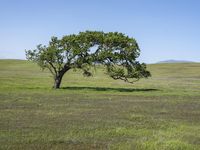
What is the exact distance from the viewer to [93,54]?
64.4 metres

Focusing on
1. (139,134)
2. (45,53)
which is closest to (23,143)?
(139,134)

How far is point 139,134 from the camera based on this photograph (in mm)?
21359

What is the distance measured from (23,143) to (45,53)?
153ft

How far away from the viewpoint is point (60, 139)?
19203mm

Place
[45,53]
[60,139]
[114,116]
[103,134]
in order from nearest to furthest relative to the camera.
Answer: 1. [60,139]
2. [103,134]
3. [114,116]
4. [45,53]

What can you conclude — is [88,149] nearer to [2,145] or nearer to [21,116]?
[2,145]

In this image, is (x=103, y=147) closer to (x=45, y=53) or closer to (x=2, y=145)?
(x=2, y=145)

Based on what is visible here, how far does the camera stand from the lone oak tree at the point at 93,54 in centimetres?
6388

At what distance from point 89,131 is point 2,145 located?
18.6 feet

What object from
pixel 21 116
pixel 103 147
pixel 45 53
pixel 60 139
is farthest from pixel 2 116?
pixel 45 53

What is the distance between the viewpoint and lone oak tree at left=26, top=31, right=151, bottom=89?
210 ft

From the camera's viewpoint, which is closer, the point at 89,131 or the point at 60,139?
the point at 60,139

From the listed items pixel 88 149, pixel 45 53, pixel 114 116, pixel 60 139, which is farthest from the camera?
pixel 45 53

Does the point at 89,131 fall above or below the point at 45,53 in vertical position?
below
